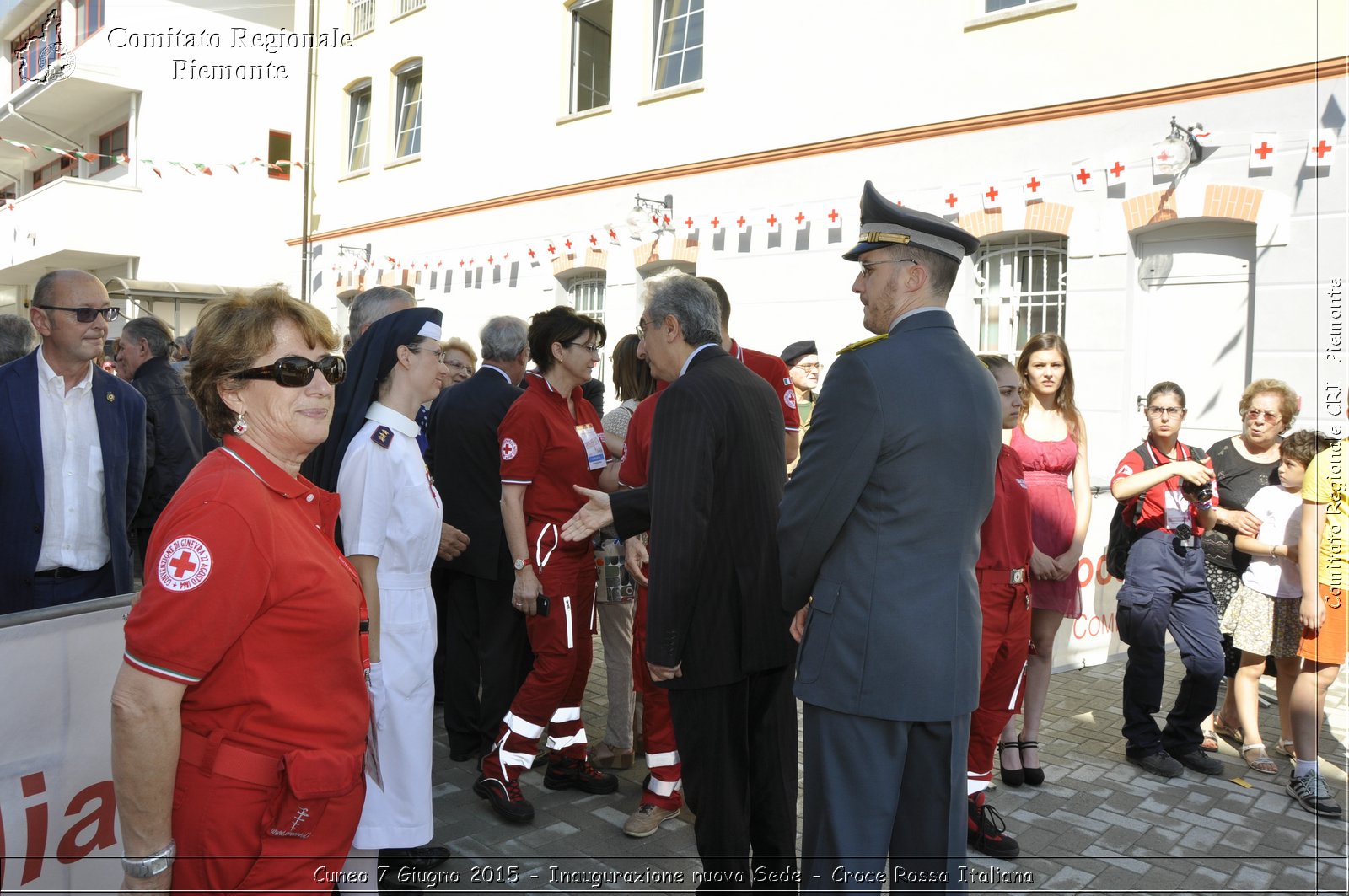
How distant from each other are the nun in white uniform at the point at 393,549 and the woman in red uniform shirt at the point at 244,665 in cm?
77

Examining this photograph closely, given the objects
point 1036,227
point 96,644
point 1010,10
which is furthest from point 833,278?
point 96,644

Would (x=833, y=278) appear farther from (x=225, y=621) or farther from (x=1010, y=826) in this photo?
(x=225, y=621)

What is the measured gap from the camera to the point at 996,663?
4.29 metres

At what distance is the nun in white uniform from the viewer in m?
3.01

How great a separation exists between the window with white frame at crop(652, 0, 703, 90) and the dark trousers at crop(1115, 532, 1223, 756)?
9.18 meters

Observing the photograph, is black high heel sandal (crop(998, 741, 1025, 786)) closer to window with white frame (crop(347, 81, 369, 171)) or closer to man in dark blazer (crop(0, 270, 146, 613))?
man in dark blazer (crop(0, 270, 146, 613))

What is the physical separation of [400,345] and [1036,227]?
763 centimetres

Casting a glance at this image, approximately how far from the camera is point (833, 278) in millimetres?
10680

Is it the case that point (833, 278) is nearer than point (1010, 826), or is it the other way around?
point (1010, 826)

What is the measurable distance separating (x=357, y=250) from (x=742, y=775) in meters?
16.7

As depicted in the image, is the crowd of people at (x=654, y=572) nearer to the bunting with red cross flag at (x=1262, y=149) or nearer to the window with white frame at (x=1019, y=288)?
the bunting with red cross flag at (x=1262, y=149)

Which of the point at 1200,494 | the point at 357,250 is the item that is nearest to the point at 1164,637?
the point at 1200,494

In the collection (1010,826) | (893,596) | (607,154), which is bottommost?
(1010,826)

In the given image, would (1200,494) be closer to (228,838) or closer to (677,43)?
(228,838)
